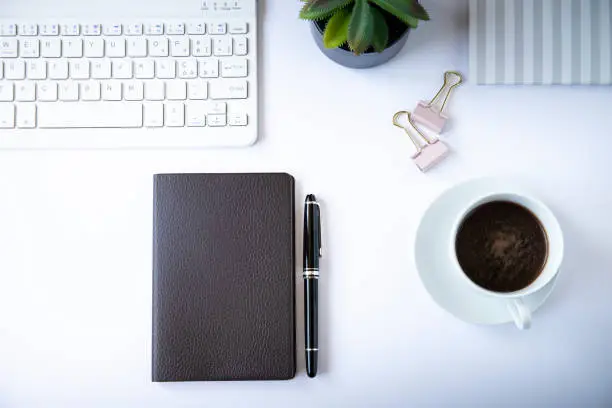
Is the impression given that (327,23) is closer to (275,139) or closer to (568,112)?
(275,139)

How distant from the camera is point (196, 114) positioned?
688mm

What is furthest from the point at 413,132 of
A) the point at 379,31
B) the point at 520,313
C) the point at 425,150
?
the point at 520,313

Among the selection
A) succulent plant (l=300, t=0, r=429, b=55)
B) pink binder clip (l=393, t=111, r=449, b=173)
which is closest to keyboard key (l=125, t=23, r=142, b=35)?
succulent plant (l=300, t=0, r=429, b=55)

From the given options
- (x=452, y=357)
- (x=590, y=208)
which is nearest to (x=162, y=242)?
(x=452, y=357)

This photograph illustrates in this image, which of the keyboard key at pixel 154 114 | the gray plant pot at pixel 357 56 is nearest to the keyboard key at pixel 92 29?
the keyboard key at pixel 154 114

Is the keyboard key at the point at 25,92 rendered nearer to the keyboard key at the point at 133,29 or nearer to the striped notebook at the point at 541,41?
the keyboard key at the point at 133,29

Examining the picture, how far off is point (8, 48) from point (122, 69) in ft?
0.45

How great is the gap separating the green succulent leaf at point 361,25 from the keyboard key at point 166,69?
0.22 meters

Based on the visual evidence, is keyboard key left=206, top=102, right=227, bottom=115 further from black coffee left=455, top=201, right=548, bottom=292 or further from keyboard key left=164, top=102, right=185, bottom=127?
black coffee left=455, top=201, right=548, bottom=292

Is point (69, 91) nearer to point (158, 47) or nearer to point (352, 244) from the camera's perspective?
point (158, 47)

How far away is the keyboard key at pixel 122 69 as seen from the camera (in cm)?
69

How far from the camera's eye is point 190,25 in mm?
694

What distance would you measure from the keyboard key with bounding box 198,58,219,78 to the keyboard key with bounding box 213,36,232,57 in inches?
0.4

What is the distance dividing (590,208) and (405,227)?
223 mm
